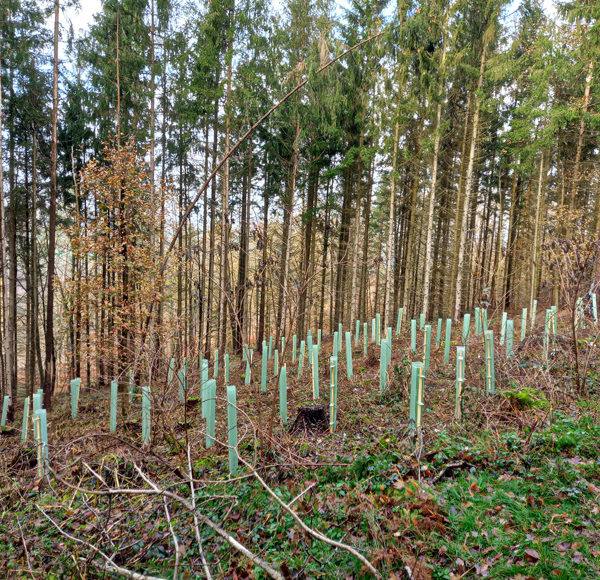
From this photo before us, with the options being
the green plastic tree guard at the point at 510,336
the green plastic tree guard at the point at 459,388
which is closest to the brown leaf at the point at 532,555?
the green plastic tree guard at the point at 459,388

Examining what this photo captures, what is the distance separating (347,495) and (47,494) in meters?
3.80

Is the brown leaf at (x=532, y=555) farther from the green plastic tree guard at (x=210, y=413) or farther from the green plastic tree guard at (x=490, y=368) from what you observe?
the green plastic tree guard at (x=210, y=413)

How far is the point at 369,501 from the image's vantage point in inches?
117

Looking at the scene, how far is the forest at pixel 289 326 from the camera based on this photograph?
9.20 feet

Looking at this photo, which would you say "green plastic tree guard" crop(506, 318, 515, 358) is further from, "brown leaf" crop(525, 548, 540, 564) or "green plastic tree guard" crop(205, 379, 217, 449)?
"green plastic tree guard" crop(205, 379, 217, 449)

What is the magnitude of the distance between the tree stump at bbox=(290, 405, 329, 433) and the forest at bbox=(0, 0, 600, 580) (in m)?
0.04

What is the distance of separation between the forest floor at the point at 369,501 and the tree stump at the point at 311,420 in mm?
186

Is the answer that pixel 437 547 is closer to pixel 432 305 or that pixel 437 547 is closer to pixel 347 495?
pixel 347 495

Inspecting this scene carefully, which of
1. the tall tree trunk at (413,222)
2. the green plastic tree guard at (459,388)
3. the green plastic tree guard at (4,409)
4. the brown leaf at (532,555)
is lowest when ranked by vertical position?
the green plastic tree guard at (4,409)

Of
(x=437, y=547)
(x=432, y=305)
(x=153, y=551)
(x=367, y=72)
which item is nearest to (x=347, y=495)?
(x=437, y=547)

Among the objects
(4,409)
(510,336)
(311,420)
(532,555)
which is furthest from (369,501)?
(4,409)

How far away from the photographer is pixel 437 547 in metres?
2.49

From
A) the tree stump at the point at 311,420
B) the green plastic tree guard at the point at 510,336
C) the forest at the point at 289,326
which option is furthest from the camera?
the green plastic tree guard at the point at 510,336

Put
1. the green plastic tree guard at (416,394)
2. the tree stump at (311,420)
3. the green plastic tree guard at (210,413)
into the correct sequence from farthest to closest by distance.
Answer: the tree stump at (311,420), the green plastic tree guard at (210,413), the green plastic tree guard at (416,394)
